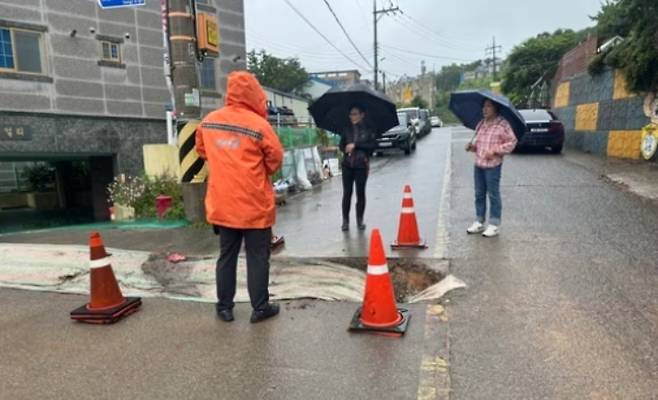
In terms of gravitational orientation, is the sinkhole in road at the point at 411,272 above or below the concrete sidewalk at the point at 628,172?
below

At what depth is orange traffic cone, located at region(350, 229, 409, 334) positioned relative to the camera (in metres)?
3.62

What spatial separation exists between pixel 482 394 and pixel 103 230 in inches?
261

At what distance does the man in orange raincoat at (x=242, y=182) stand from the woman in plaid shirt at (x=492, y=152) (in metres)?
3.20

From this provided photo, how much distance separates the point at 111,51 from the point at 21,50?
90.2 inches

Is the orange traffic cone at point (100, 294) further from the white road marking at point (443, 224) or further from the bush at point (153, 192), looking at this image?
the bush at point (153, 192)

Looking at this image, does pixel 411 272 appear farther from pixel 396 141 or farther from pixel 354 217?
pixel 396 141

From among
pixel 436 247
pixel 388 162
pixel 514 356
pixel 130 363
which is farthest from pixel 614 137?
pixel 130 363

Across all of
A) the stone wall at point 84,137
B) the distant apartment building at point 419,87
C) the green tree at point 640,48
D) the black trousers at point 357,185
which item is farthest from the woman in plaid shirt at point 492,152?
the distant apartment building at point 419,87

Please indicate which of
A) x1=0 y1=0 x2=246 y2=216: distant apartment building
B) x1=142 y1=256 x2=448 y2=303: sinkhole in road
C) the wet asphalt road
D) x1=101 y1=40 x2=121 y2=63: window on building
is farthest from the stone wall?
x1=142 y1=256 x2=448 y2=303: sinkhole in road

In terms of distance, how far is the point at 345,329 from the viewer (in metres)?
3.70

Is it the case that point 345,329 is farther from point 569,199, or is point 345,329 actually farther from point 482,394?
point 569,199

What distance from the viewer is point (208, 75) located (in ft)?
54.1

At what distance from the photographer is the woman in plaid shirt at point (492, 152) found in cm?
589

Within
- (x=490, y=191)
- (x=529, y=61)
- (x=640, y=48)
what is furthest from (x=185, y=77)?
(x=529, y=61)
